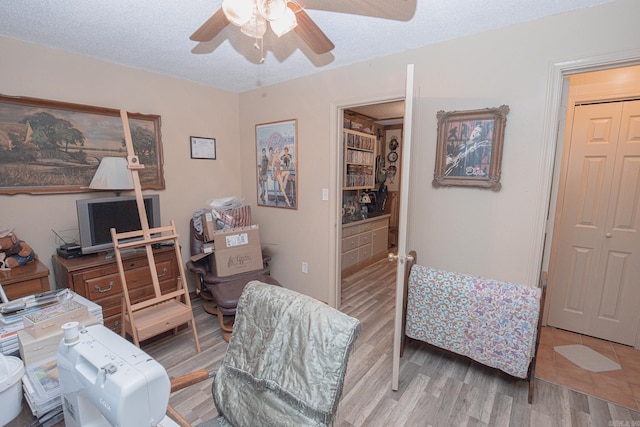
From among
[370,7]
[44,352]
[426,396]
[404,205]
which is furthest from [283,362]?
[370,7]

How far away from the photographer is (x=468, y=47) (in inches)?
80.0

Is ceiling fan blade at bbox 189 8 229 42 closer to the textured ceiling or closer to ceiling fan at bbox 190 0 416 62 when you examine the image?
ceiling fan at bbox 190 0 416 62

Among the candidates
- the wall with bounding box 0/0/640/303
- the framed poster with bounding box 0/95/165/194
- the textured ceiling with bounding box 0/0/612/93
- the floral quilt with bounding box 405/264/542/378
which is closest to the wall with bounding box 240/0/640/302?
the wall with bounding box 0/0/640/303

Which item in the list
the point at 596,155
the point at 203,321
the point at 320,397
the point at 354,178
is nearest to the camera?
the point at 320,397

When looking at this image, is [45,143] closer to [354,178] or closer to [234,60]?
[234,60]

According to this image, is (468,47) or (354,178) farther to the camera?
(354,178)

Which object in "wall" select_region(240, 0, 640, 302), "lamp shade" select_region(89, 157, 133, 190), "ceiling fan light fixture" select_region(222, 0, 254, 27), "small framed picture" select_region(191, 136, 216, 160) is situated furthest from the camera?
"small framed picture" select_region(191, 136, 216, 160)

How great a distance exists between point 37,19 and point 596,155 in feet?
13.8

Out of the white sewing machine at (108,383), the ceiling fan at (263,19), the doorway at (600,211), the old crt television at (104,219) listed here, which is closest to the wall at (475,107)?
the doorway at (600,211)

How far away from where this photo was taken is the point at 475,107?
6.66 feet

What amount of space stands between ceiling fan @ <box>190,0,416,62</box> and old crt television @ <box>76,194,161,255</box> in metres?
1.55

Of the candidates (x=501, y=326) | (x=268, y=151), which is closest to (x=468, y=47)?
(x=501, y=326)

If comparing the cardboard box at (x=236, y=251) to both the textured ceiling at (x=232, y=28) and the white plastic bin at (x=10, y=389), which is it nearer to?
the textured ceiling at (x=232, y=28)

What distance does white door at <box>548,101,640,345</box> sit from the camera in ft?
7.61
